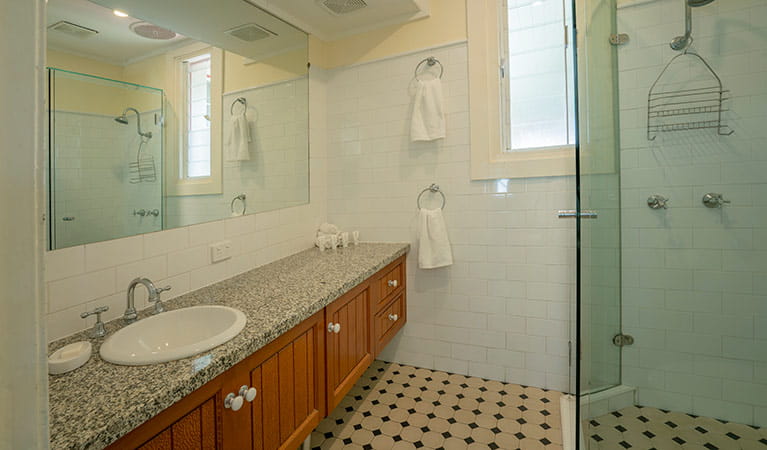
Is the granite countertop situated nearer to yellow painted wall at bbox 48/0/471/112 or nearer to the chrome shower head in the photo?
yellow painted wall at bbox 48/0/471/112

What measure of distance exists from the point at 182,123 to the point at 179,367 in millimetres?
1067

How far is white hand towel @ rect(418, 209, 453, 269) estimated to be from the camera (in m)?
2.29

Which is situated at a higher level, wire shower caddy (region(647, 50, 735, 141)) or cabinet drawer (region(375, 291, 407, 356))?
wire shower caddy (region(647, 50, 735, 141))

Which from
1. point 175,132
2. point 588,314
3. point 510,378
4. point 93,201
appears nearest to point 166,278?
point 93,201

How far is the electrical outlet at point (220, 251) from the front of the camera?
66.5 inches

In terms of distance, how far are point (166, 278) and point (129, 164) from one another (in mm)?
475

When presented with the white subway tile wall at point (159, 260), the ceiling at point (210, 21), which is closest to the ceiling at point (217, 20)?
the ceiling at point (210, 21)

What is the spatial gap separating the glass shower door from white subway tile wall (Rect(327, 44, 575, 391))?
0.62 m

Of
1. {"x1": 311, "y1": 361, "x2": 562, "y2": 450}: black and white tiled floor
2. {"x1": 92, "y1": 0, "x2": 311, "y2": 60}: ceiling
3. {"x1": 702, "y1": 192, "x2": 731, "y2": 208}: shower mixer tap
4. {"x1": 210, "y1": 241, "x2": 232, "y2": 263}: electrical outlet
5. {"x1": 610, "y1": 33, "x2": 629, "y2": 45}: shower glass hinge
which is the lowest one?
{"x1": 311, "y1": 361, "x2": 562, "y2": 450}: black and white tiled floor

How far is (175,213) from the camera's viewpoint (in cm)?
150

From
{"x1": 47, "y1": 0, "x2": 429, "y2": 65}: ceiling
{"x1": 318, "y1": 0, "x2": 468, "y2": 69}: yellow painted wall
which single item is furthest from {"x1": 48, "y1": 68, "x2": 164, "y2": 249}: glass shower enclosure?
{"x1": 318, "y1": 0, "x2": 468, "y2": 69}: yellow painted wall

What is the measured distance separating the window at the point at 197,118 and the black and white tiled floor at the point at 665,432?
194 centimetres

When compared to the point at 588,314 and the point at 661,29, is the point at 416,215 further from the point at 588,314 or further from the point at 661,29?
the point at 661,29

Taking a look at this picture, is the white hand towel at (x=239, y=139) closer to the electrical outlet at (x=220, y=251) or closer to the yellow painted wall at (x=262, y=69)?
the yellow painted wall at (x=262, y=69)
